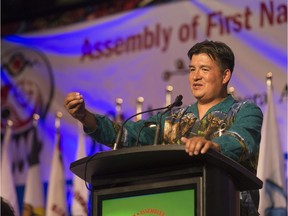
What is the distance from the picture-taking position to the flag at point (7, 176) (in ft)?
19.3

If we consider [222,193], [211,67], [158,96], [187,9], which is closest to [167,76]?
[158,96]

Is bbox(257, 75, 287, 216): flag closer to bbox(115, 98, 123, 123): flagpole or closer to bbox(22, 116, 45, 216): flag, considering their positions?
bbox(115, 98, 123, 123): flagpole

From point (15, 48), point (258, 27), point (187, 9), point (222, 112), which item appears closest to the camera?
point (222, 112)

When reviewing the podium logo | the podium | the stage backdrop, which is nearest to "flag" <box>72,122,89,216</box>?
the stage backdrop

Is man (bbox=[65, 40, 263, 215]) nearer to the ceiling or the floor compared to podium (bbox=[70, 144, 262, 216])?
nearer to the ceiling

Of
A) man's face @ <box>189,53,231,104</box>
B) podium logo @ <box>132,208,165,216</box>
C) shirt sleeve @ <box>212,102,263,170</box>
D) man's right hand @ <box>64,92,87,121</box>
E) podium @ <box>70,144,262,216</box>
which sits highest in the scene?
man's face @ <box>189,53,231,104</box>

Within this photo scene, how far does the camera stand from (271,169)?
4680mm

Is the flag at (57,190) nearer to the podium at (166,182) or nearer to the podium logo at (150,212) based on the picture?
the podium at (166,182)

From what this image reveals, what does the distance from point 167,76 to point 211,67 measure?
9.99 ft

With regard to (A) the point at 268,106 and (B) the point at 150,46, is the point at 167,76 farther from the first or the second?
(A) the point at 268,106

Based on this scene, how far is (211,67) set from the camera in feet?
8.19

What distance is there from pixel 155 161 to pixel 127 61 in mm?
3909

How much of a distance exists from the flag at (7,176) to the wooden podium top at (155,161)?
379 centimetres

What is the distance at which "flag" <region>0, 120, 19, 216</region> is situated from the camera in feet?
19.3
